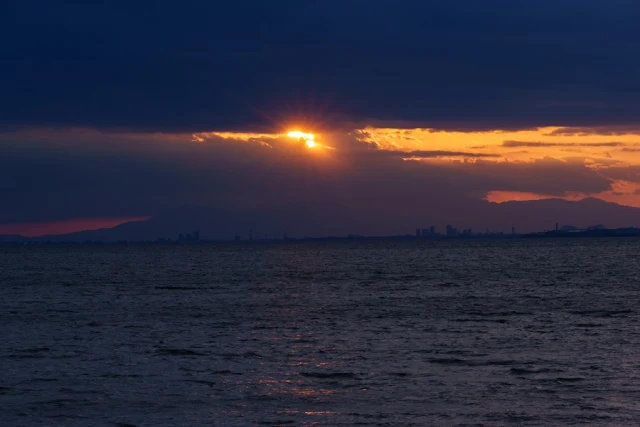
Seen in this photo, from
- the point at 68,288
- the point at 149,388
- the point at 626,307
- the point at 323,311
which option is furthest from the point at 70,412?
the point at 68,288

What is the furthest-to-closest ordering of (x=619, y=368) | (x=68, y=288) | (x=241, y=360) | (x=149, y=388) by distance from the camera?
(x=68, y=288) < (x=241, y=360) < (x=619, y=368) < (x=149, y=388)

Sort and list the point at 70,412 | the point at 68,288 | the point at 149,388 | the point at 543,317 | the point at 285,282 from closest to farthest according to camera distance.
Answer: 1. the point at 70,412
2. the point at 149,388
3. the point at 543,317
4. the point at 68,288
5. the point at 285,282

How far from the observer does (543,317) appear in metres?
58.8

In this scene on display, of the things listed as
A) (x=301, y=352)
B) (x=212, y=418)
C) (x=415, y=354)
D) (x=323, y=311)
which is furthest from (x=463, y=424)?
(x=323, y=311)

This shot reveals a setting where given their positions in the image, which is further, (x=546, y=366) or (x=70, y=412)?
(x=546, y=366)

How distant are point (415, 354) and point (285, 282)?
70019 mm

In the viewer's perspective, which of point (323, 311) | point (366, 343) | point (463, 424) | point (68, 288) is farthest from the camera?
point (68, 288)

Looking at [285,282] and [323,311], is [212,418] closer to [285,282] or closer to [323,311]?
[323,311]

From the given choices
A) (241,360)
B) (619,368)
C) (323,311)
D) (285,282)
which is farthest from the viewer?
(285,282)

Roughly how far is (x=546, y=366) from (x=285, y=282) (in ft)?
245

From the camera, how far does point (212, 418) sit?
2838cm

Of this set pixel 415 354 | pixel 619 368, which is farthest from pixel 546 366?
pixel 415 354

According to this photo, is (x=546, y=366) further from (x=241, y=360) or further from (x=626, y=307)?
(x=626, y=307)

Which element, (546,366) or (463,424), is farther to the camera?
(546,366)
